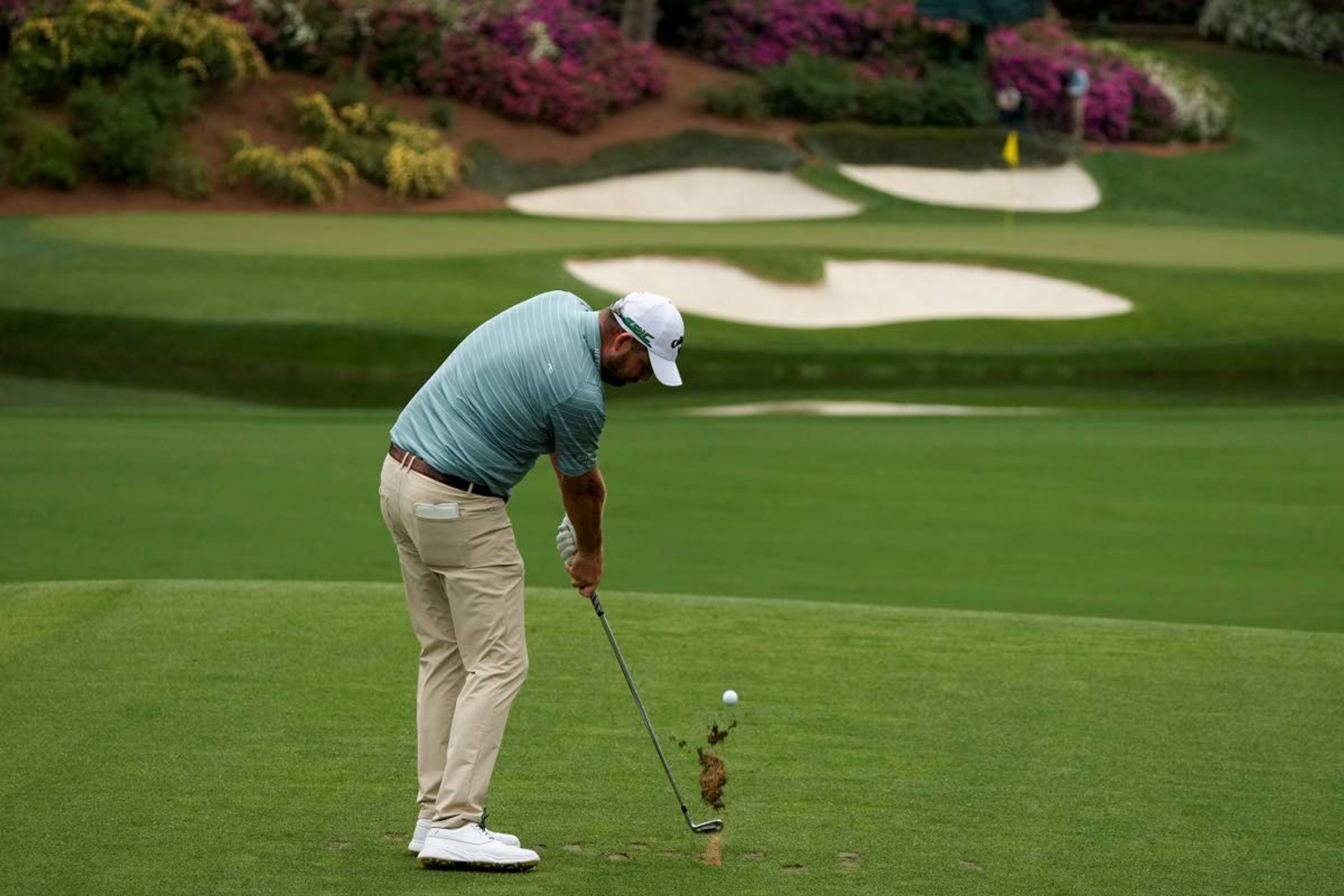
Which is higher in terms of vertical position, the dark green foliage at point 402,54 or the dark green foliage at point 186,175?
the dark green foliage at point 402,54

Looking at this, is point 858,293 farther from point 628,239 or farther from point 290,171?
point 290,171

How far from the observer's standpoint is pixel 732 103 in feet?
104

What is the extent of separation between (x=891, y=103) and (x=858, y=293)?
1155 cm

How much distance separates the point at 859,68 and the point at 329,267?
52.7 ft

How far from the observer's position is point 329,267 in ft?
67.5

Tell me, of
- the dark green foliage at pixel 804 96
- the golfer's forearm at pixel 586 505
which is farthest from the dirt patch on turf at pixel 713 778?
the dark green foliage at pixel 804 96

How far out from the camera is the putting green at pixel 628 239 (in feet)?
71.7

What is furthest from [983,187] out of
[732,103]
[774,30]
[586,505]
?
[586,505]

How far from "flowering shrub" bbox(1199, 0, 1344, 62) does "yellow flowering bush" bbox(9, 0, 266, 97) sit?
1030 inches

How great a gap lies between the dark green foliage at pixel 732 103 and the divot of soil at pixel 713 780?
89.1 feet

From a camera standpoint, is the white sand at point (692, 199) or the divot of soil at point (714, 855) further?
the white sand at point (692, 199)

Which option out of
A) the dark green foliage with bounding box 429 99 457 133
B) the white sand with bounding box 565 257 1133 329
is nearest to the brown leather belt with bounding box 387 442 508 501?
the white sand with bounding box 565 257 1133 329

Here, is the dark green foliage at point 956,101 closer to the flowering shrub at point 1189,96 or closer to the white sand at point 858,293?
the flowering shrub at point 1189,96

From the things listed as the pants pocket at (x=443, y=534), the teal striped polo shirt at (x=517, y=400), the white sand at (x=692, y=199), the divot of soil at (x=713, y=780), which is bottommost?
the white sand at (x=692, y=199)
